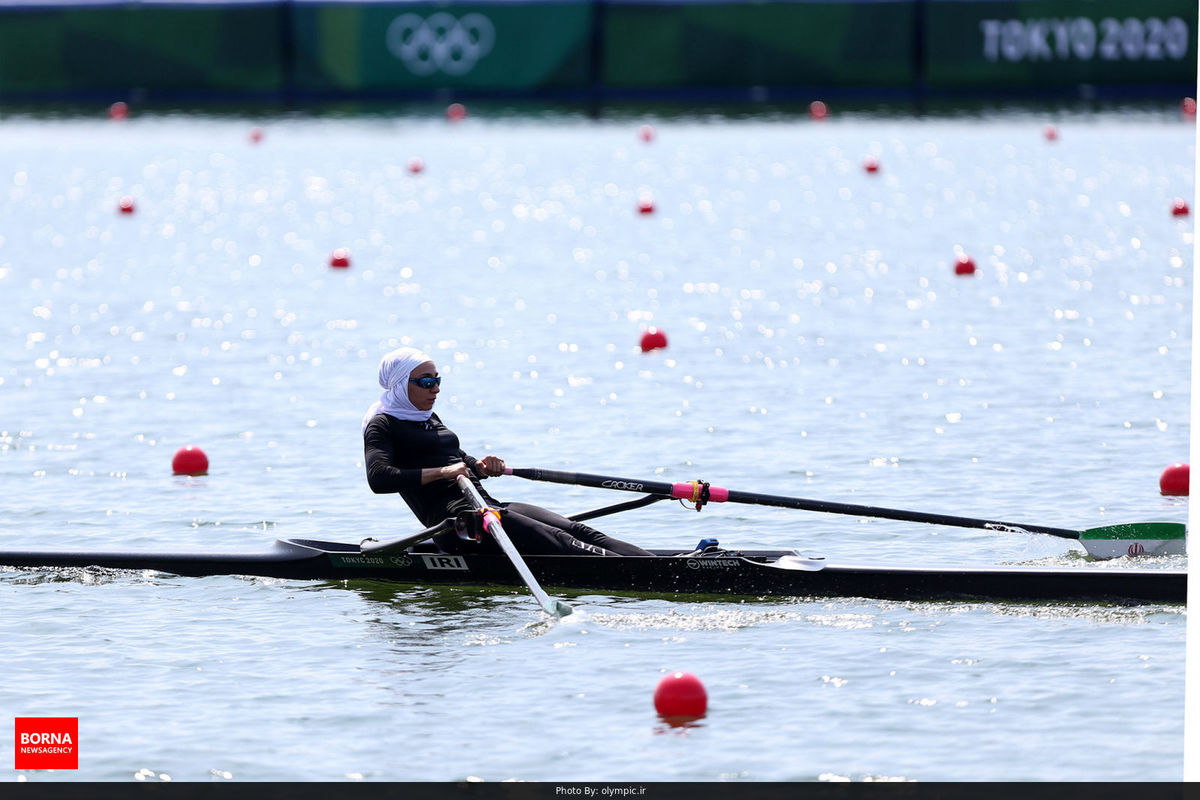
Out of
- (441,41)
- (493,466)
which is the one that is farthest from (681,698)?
(441,41)

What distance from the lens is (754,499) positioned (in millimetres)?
12133

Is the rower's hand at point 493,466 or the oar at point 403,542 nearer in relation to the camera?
the oar at point 403,542

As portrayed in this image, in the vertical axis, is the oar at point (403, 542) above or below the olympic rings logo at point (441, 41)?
below

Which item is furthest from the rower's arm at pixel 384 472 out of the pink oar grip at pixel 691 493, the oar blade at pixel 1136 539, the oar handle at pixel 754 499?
the oar blade at pixel 1136 539

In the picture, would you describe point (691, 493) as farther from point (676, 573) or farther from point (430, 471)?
point (430, 471)

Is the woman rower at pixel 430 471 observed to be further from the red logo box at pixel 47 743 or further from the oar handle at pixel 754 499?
the red logo box at pixel 47 743

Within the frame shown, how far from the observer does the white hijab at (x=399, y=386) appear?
39.1 feet

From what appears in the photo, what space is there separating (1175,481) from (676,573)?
438cm

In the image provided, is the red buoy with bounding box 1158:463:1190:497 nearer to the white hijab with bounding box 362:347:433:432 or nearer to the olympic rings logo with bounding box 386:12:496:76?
the white hijab with bounding box 362:347:433:432

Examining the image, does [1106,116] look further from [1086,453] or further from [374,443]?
[374,443]

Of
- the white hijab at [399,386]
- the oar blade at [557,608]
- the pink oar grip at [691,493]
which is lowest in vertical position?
the oar blade at [557,608]

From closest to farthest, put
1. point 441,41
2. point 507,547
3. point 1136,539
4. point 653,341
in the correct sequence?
point 507,547, point 1136,539, point 653,341, point 441,41

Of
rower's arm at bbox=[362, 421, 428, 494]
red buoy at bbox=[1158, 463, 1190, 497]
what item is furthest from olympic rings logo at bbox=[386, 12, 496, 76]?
rower's arm at bbox=[362, 421, 428, 494]

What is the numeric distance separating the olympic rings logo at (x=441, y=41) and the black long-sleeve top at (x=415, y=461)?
2957cm
